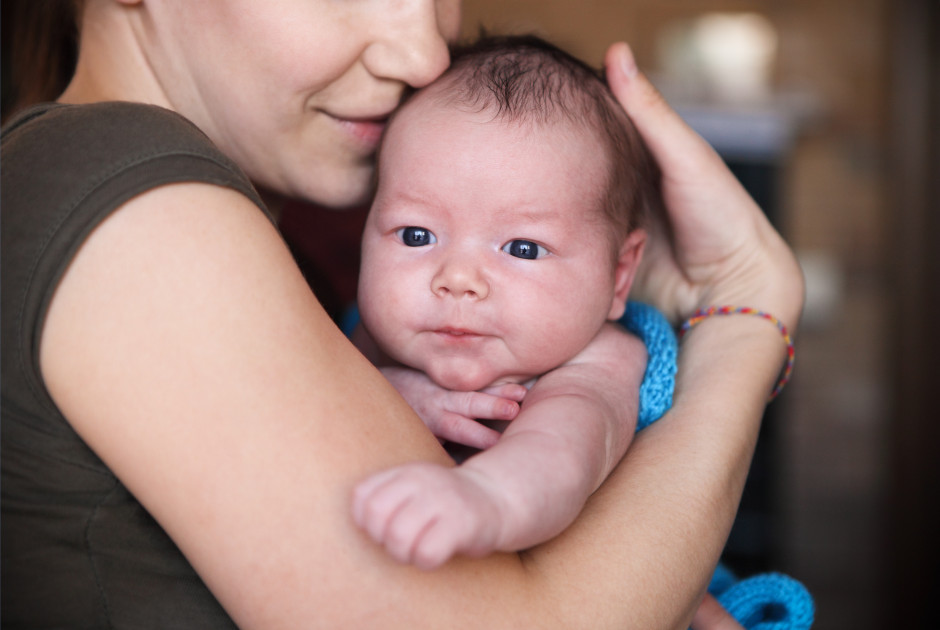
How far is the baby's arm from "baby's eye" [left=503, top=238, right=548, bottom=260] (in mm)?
156

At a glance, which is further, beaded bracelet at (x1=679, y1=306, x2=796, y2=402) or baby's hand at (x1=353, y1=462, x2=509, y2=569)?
beaded bracelet at (x1=679, y1=306, x2=796, y2=402)

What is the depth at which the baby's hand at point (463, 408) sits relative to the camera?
3.53 feet

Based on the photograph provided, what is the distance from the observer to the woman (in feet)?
2.38

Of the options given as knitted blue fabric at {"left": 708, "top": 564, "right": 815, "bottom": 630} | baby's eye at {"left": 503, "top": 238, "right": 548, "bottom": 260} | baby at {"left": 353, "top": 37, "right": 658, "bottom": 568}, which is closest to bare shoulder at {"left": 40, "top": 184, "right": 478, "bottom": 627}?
baby at {"left": 353, "top": 37, "right": 658, "bottom": 568}

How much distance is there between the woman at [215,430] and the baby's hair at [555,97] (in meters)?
0.18

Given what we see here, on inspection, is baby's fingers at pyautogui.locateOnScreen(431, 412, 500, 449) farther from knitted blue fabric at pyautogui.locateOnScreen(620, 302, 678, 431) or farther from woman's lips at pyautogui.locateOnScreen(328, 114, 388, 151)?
woman's lips at pyautogui.locateOnScreen(328, 114, 388, 151)

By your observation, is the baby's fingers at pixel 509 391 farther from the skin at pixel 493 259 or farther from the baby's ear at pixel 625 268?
the baby's ear at pixel 625 268

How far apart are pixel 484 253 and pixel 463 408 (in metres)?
0.20

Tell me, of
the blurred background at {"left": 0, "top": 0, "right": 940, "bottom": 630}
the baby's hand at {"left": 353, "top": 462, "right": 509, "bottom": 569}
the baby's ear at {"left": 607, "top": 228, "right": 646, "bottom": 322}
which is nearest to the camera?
the baby's hand at {"left": 353, "top": 462, "right": 509, "bottom": 569}

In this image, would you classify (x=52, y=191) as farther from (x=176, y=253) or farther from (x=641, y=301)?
(x=641, y=301)

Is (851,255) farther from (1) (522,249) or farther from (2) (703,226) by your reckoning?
(1) (522,249)

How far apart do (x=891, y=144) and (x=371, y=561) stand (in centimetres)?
378

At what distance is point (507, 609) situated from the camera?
81cm

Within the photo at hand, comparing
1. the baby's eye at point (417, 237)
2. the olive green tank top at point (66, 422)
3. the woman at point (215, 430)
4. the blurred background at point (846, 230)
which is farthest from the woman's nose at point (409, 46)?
the blurred background at point (846, 230)
